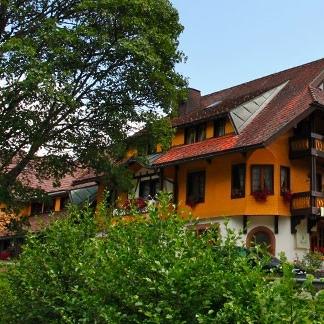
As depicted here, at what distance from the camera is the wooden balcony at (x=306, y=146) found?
94.1 ft

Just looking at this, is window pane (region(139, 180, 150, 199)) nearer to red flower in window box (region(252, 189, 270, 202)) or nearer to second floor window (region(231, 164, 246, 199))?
second floor window (region(231, 164, 246, 199))

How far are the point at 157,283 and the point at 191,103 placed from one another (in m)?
32.8

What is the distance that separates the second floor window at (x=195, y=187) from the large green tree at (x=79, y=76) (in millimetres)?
11357

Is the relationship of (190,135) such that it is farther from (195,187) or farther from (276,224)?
(276,224)

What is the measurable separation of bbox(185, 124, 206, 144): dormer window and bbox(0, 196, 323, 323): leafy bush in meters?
24.1

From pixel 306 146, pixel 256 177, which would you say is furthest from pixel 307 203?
pixel 306 146

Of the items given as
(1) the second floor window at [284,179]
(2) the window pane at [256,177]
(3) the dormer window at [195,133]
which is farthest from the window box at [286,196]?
(3) the dormer window at [195,133]

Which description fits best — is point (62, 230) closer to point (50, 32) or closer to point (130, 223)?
point (130, 223)

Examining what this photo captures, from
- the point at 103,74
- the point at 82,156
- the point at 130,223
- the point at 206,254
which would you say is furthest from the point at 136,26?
the point at 206,254

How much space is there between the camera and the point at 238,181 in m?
29.4

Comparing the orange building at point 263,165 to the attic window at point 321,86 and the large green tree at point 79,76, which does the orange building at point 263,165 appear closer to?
the attic window at point 321,86

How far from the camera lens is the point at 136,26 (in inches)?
727

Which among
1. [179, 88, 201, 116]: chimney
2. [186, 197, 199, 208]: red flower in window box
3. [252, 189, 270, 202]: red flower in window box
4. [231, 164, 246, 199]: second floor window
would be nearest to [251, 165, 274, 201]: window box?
[252, 189, 270, 202]: red flower in window box

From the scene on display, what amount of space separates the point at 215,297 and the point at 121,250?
1320 mm
